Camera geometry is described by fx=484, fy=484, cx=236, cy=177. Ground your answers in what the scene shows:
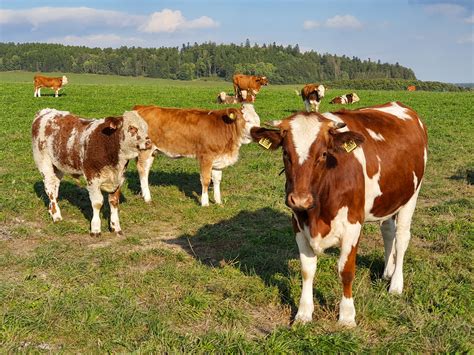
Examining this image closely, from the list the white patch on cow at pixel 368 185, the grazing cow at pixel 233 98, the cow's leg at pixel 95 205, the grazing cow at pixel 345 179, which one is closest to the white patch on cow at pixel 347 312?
the grazing cow at pixel 345 179

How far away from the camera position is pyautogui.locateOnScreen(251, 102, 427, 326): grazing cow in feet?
13.9

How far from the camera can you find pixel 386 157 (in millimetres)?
5230

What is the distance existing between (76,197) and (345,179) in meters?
6.72

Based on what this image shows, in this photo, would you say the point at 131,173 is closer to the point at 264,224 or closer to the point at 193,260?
the point at 264,224

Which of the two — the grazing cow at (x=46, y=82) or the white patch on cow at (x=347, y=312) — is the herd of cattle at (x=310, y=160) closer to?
the white patch on cow at (x=347, y=312)

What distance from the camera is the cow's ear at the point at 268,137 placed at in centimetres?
449

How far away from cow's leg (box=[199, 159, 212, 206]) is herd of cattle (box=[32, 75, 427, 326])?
2cm

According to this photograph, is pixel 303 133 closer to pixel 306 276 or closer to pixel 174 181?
pixel 306 276

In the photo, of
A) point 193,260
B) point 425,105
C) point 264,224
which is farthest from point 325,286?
point 425,105

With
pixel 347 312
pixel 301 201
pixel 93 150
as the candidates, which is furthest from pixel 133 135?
pixel 347 312

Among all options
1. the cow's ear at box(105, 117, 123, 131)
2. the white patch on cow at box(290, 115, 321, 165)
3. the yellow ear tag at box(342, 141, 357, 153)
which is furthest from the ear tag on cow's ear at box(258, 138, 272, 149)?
the cow's ear at box(105, 117, 123, 131)

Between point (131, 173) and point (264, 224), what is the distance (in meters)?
5.05

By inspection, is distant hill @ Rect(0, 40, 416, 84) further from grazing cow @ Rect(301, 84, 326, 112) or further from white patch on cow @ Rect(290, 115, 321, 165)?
white patch on cow @ Rect(290, 115, 321, 165)

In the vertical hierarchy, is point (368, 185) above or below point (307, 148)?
below
